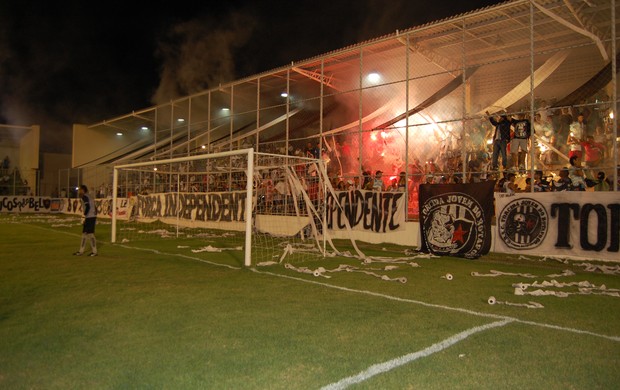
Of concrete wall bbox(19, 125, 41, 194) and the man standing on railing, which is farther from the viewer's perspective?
concrete wall bbox(19, 125, 41, 194)

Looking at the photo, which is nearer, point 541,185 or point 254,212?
point 541,185

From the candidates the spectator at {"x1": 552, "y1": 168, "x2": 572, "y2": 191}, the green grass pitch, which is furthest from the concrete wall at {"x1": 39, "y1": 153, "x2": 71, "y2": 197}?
the spectator at {"x1": 552, "y1": 168, "x2": 572, "y2": 191}

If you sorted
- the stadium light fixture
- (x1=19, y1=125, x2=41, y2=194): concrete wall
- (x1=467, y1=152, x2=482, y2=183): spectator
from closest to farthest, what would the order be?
1. (x1=467, y1=152, x2=482, y2=183): spectator
2. the stadium light fixture
3. (x1=19, y1=125, x2=41, y2=194): concrete wall

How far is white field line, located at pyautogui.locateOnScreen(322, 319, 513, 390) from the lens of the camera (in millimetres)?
3705

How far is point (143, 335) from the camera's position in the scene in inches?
195

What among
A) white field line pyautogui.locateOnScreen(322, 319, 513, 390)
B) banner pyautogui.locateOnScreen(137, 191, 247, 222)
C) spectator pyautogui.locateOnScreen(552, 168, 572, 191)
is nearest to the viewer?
white field line pyautogui.locateOnScreen(322, 319, 513, 390)

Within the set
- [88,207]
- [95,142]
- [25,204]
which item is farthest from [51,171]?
[88,207]

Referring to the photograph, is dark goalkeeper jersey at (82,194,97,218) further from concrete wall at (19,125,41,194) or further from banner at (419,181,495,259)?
concrete wall at (19,125,41,194)

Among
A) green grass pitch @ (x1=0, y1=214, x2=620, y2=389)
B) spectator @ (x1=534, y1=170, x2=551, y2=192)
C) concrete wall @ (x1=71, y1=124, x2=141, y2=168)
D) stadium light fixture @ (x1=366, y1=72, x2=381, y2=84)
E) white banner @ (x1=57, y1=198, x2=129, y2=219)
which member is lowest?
green grass pitch @ (x1=0, y1=214, x2=620, y2=389)

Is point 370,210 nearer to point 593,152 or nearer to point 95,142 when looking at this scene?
point 593,152

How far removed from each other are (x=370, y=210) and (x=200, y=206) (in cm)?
698

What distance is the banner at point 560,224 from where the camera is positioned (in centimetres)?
1016

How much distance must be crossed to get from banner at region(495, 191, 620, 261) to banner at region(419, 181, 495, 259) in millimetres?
454

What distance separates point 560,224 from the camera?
10.8 m
